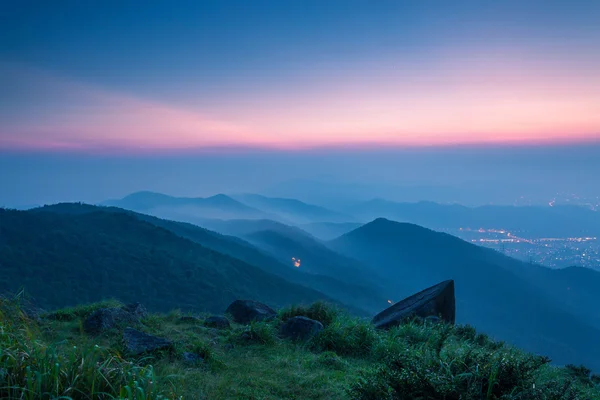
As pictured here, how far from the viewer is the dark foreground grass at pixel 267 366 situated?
3646mm

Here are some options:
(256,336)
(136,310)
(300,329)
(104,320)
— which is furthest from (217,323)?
(104,320)

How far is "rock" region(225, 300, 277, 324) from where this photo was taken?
1088 centimetres

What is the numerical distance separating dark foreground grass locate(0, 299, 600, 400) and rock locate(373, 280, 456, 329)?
4.31 ft

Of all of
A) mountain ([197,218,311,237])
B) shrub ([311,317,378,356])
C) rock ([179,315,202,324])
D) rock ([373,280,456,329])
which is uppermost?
shrub ([311,317,378,356])

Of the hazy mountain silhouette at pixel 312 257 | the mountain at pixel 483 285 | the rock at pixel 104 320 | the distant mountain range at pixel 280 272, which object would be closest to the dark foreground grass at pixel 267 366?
the rock at pixel 104 320

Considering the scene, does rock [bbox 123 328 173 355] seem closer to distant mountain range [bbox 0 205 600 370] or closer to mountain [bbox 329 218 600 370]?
distant mountain range [bbox 0 205 600 370]

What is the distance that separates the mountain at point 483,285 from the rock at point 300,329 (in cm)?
5403

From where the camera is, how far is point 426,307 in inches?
486

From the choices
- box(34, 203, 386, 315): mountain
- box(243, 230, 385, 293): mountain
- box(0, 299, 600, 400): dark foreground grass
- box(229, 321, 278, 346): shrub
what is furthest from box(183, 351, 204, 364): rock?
box(243, 230, 385, 293): mountain

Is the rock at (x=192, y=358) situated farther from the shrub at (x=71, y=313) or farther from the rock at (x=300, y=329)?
the shrub at (x=71, y=313)

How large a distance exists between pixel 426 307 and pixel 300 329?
18.3 feet

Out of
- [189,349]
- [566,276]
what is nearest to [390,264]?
[566,276]

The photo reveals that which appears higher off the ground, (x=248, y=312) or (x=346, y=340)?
(x=346, y=340)

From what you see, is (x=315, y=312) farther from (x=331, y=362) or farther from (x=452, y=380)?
(x=452, y=380)
